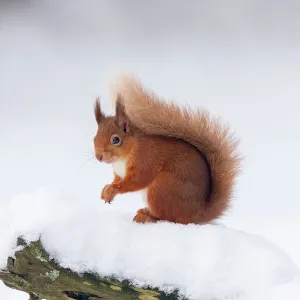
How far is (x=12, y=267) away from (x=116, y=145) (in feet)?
1.28

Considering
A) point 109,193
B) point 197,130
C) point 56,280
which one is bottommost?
point 56,280

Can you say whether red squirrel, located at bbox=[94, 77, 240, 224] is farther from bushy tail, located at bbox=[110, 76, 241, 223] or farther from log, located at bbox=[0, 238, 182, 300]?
log, located at bbox=[0, 238, 182, 300]

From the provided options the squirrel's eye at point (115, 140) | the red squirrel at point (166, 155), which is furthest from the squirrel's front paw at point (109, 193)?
the squirrel's eye at point (115, 140)

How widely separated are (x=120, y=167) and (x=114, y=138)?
0.09 metres

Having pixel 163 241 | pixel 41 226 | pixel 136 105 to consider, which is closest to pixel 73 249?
pixel 41 226

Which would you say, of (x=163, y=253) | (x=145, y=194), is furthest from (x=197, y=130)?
(x=163, y=253)

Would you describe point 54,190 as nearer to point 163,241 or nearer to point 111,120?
point 111,120

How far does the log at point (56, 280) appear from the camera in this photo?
1.35m

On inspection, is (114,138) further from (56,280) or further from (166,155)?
(56,280)

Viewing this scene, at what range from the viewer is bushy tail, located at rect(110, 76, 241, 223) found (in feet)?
5.10

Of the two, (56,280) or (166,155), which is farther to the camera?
(166,155)

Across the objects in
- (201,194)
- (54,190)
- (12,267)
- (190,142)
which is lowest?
(12,267)

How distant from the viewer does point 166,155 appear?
5.00 ft

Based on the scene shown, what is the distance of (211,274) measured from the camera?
1.30 meters
